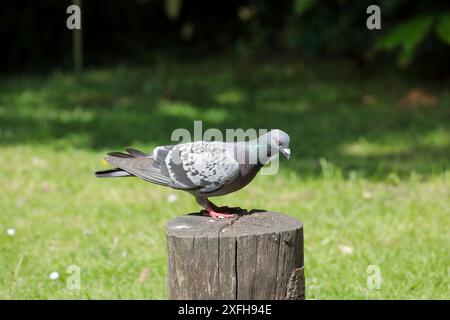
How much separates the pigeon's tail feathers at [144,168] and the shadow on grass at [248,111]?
283cm

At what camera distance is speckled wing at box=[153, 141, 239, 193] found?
2.98m

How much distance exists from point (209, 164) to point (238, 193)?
8.08 ft

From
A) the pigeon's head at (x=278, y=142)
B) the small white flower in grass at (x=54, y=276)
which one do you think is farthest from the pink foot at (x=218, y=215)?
the small white flower in grass at (x=54, y=276)

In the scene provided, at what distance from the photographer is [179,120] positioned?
24.8ft

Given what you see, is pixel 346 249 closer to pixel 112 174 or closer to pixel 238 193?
pixel 238 193

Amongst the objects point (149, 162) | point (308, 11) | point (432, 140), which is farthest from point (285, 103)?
point (149, 162)

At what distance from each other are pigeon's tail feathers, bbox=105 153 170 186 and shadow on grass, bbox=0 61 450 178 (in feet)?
9.29

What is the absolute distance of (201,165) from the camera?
9.89 feet

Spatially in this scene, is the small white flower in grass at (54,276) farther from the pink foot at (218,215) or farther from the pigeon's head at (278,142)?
the pigeon's head at (278,142)

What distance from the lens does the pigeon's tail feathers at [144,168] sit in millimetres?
3127

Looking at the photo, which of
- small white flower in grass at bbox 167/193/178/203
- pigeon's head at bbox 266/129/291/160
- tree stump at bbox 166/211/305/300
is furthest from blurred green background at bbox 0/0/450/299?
pigeon's head at bbox 266/129/291/160

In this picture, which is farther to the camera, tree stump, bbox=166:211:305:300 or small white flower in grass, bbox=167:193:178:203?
small white flower in grass, bbox=167:193:178:203

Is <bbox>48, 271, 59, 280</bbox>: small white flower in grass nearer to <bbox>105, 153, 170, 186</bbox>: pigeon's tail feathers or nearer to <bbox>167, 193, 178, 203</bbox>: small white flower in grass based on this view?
<bbox>105, 153, 170, 186</bbox>: pigeon's tail feathers

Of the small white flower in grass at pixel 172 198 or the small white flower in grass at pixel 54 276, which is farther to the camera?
the small white flower in grass at pixel 172 198
